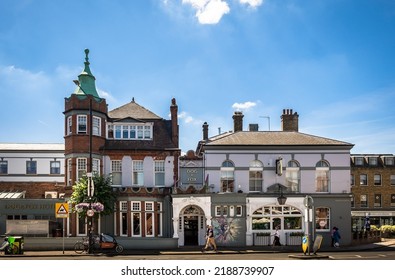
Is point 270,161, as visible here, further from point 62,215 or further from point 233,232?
point 62,215

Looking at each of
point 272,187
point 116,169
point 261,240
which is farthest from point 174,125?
point 261,240

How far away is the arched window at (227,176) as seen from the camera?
32.3 meters

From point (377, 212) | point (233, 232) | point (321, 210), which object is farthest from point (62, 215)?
point (377, 212)

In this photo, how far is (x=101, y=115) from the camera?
31953 mm

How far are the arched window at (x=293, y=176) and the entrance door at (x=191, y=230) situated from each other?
258 inches

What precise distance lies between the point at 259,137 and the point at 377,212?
2780 cm

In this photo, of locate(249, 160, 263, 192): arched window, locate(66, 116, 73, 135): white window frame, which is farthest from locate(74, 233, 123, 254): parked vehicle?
locate(249, 160, 263, 192): arched window

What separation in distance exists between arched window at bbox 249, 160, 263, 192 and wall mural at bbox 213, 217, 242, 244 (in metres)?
2.59

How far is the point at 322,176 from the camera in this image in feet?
108

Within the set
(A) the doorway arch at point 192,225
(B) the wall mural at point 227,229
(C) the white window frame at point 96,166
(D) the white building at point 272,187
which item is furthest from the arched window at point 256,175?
(C) the white window frame at point 96,166

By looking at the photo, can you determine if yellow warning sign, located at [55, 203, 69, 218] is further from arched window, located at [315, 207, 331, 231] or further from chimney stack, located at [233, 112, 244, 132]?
arched window, located at [315, 207, 331, 231]

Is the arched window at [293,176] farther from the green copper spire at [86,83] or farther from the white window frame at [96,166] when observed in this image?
the green copper spire at [86,83]

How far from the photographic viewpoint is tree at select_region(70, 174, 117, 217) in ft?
94.8
